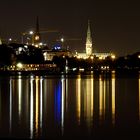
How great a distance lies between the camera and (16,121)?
93.1 ft

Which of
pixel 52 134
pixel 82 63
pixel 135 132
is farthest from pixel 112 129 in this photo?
pixel 82 63

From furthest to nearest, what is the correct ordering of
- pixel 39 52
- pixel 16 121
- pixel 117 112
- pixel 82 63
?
pixel 82 63 → pixel 39 52 → pixel 117 112 → pixel 16 121

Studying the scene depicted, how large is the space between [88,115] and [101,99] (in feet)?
36.2

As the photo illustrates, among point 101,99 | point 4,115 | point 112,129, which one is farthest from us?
point 101,99

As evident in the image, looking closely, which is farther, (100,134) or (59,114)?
(59,114)

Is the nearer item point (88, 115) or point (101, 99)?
point (88, 115)

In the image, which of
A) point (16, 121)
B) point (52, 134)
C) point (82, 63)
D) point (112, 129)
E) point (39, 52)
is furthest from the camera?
point (82, 63)

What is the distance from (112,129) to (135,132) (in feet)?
4.22

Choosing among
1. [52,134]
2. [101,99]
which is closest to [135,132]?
[52,134]

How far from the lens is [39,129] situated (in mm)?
25578

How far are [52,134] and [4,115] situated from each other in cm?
634

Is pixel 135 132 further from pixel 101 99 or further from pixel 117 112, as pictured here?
pixel 101 99

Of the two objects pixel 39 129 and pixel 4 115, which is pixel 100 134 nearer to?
pixel 39 129

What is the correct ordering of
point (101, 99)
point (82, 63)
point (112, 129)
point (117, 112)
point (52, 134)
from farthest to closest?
point (82, 63) → point (101, 99) → point (117, 112) → point (112, 129) → point (52, 134)
